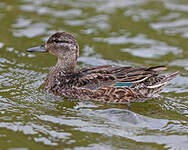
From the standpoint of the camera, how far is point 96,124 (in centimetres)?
924

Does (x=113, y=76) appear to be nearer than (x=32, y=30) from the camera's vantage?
Yes

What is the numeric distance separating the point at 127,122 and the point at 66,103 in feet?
5.65

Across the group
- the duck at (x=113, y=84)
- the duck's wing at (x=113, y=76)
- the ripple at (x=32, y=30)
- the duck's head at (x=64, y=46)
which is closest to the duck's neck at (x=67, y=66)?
the duck's head at (x=64, y=46)

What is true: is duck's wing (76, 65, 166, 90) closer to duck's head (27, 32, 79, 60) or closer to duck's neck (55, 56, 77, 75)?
duck's neck (55, 56, 77, 75)

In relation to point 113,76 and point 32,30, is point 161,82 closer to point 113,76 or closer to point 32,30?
point 113,76

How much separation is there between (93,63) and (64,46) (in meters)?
2.18

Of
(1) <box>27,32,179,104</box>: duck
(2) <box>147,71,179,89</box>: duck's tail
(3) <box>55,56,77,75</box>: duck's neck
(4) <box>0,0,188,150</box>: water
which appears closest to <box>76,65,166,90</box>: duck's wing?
(1) <box>27,32,179,104</box>: duck

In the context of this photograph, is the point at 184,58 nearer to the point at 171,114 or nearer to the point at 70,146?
the point at 171,114

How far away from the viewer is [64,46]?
11.5m

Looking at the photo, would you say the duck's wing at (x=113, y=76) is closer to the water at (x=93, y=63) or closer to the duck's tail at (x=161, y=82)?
the duck's tail at (x=161, y=82)

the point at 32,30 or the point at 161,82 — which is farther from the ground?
the point at 32,30

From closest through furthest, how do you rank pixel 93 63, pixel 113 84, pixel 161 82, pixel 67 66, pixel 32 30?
pixel 113 84
pixel 161 82
pixel 67 66
pixel 93 63
pixel 32 30

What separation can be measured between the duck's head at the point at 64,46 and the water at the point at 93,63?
1.00 metres

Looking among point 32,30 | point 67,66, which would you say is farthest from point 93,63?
point 32,30
